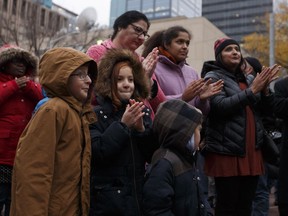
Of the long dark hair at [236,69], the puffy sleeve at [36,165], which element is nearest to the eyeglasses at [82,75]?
the puffy sleeve at [36,165]

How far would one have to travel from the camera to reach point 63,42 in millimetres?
22078

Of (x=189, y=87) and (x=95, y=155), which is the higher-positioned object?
(x=189, y=87)

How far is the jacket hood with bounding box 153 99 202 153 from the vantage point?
270 centimetres

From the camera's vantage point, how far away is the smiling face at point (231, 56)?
3.95m

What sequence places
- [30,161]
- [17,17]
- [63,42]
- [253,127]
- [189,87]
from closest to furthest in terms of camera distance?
[30,161]
[189,87]
[253,127]
[17,17]
[63,42]

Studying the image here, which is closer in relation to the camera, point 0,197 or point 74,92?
point 74,92

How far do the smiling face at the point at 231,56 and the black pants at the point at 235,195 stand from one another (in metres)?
1.11

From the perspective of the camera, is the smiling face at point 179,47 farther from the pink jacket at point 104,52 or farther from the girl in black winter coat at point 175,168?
the girl in black winter coat at point 175,168

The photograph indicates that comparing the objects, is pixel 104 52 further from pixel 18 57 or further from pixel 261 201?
pixel 261 201

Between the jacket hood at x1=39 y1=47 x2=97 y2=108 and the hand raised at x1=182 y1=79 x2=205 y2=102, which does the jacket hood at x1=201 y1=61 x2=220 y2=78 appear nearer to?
the hand raised at x1=182 y1=79 x2=205 y2=102

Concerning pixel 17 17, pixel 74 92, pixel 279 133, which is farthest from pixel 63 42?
pixel 74 92

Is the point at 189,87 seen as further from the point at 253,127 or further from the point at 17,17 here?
the point at 17,17

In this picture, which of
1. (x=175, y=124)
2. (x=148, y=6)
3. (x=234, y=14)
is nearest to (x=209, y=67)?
(x=175, y=124)

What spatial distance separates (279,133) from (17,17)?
17368 mm
